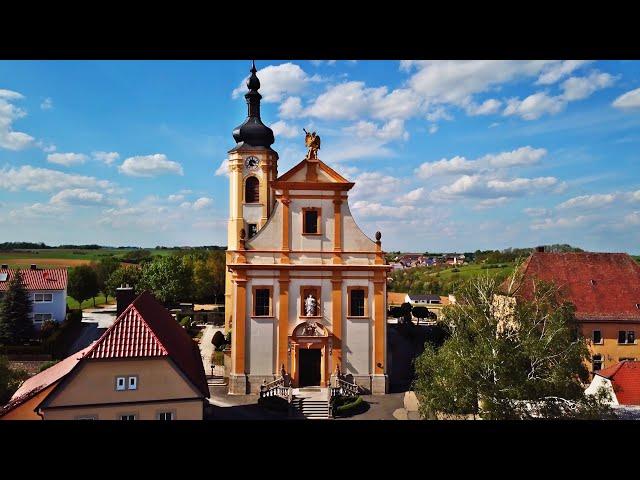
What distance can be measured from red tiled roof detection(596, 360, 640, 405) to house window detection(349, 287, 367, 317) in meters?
8.61

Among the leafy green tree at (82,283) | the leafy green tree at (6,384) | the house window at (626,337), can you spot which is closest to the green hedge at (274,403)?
the leafy green tree at (6,384)

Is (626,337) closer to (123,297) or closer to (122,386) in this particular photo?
(122,386)

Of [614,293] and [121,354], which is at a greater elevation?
[614,293]

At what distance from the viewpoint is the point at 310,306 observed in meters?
18.2

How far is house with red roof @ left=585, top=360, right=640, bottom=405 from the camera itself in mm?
15203

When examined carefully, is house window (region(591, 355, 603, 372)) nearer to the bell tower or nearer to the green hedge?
the green hedge

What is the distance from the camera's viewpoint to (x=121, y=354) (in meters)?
11.5

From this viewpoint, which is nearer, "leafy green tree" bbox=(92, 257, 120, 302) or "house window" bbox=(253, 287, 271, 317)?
"house window" bbox=(253, 287, 271, 317)

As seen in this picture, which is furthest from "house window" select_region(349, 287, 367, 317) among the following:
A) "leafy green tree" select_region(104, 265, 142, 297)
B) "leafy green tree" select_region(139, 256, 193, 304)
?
"leafy green tree" select_region(139, 256, 193, 304)

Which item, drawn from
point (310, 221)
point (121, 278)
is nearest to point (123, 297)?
point (310, 221)
